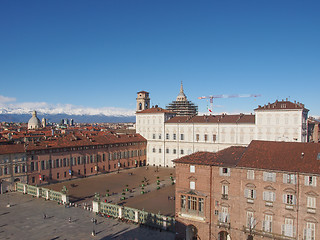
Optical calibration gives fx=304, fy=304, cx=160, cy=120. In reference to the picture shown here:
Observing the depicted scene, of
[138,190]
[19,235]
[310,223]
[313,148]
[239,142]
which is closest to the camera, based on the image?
[310,223]

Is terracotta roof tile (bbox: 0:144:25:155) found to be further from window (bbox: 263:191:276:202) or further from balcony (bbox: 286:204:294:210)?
balcony (bbox: 286:204:294:210)

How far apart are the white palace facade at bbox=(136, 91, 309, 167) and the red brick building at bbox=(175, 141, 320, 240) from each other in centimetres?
3233

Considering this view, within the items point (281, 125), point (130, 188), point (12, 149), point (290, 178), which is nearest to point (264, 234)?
point (290, 178)

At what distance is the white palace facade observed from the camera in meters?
61.4

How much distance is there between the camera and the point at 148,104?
10162 cm

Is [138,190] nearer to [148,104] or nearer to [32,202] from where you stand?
[32,202]

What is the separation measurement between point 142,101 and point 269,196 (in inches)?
2955

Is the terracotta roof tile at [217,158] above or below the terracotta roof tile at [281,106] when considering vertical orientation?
below

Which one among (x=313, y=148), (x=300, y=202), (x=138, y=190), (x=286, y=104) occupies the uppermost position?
(x=286, y=104)

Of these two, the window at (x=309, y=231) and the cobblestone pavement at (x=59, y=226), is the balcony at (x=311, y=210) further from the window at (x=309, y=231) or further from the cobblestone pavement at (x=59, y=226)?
the cobblestone pavement at (x=59, y=226)

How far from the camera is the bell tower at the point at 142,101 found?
100062mm

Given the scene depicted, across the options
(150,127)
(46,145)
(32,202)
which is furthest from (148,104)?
(32,202)

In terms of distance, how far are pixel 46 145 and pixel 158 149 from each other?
30907mm

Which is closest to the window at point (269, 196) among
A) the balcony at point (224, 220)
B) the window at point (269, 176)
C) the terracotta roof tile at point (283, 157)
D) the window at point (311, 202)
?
the window at point (269, 176)
